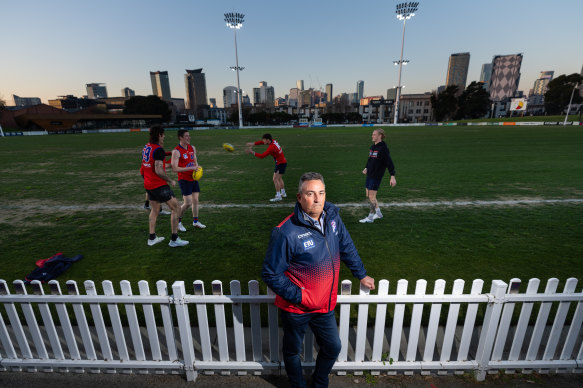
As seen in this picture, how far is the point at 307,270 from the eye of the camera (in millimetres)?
2152

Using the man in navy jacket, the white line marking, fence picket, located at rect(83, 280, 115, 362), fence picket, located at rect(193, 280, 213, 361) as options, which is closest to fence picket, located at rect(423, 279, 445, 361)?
the man in navy jacket

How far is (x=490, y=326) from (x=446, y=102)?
4100 inches

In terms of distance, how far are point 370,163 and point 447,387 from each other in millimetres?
4393

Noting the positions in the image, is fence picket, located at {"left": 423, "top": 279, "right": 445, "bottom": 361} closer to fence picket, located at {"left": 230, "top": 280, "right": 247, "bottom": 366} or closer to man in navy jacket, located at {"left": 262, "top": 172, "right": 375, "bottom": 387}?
man in navy jacket, located at {"left": 262, "top": 172, "right": 375, "bottom": 387}

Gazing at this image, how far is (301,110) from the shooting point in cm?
17400

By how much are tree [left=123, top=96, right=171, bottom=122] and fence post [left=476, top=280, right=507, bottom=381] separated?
109m

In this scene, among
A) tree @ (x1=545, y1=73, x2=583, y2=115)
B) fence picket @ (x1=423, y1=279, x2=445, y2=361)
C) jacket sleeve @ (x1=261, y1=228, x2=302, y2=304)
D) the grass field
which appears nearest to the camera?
jacket sleeve @ (x1=261, y1=228, x2=302, y2=304)

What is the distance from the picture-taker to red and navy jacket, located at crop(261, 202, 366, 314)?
2084 millimetres

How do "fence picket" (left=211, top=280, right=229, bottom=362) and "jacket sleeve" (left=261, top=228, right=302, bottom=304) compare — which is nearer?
"jacket sleeve" (left=261, top=228, right=302, bottom=304)

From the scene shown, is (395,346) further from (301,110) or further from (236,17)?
(301,110)

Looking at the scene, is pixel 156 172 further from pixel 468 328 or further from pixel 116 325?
pixel 468 328

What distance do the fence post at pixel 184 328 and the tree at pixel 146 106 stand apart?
107758mm

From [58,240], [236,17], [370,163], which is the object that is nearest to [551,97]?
[236,17]

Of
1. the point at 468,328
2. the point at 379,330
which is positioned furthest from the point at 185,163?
the point at 468,328
